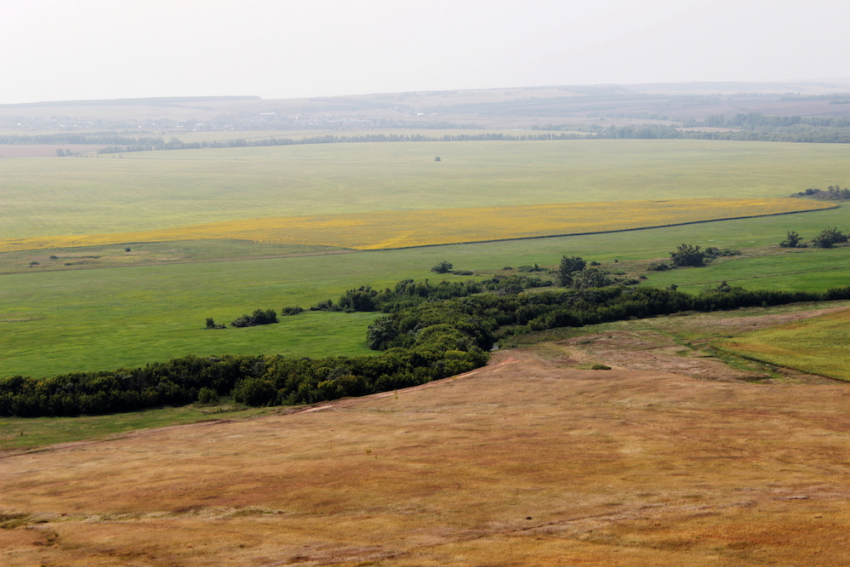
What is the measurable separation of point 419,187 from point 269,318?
374 ft

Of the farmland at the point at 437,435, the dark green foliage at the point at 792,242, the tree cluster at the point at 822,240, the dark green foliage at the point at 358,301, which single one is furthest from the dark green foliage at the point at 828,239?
the dark green foliage at the point at 358,301

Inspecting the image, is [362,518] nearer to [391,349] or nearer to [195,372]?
[195,372]

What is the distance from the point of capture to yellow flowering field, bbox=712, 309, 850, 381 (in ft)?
127

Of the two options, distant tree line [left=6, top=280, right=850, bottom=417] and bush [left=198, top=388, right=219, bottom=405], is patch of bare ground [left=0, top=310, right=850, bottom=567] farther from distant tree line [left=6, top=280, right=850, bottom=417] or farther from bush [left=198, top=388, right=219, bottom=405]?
bush [left=198, top=388, right=219, bottom=405]

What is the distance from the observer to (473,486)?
20906 mm

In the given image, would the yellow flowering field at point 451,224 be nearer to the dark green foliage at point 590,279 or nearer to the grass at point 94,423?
the dark green foliage at point 590,279

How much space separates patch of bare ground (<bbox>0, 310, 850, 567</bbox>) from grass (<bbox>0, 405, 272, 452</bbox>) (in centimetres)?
235

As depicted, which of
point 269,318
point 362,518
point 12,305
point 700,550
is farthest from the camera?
point 12,305

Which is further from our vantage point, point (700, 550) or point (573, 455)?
point (573, 455)

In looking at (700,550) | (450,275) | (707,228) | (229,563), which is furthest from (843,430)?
(707,228)

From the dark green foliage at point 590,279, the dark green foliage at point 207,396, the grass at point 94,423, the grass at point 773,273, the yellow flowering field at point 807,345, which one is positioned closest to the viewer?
the grass at point 94,423

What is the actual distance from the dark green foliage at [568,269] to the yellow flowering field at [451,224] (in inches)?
1081

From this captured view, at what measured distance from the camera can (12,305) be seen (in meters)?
70.6

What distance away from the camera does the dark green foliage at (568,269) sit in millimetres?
74750
